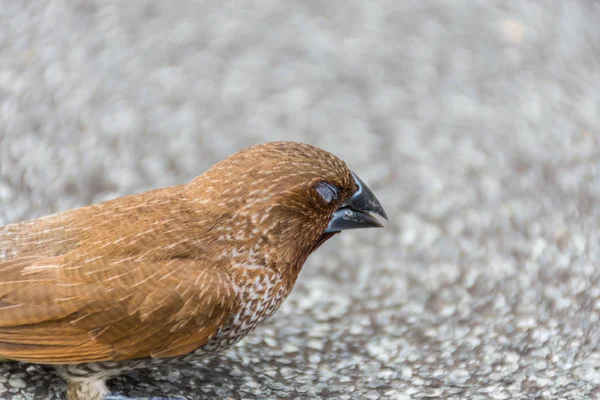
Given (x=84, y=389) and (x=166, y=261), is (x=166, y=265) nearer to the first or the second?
(x=166, y=261)

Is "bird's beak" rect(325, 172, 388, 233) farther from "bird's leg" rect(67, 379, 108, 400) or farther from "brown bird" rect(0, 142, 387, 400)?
"bird's leg" rect(67, 379, 108, 400)

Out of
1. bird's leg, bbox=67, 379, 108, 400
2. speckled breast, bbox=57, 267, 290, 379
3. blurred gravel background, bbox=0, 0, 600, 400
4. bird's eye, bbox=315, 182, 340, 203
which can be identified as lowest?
blurred gravel background, bbox=0, 0, 600, 400

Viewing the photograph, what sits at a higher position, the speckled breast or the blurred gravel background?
the speckled breast

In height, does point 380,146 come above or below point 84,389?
below

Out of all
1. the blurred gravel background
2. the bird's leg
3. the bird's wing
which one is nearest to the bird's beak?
the bird's wing

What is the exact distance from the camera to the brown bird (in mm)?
2648

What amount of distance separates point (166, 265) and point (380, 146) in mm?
2042

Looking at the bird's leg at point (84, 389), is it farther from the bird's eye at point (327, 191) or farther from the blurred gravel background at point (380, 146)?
the bird's eye at point (327, 191)

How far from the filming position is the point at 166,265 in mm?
2707

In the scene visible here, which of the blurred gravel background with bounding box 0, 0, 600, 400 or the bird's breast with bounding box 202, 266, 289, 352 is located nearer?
the bird's breast with bounding box 202, 266, 289, 352

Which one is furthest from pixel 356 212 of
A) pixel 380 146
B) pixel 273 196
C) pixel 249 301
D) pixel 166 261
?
pixel 380 146

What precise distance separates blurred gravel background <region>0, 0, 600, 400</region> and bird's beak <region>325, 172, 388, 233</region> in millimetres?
652

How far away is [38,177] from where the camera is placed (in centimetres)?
422

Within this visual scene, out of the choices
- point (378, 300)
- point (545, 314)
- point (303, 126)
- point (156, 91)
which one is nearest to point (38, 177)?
point (156, 91)
